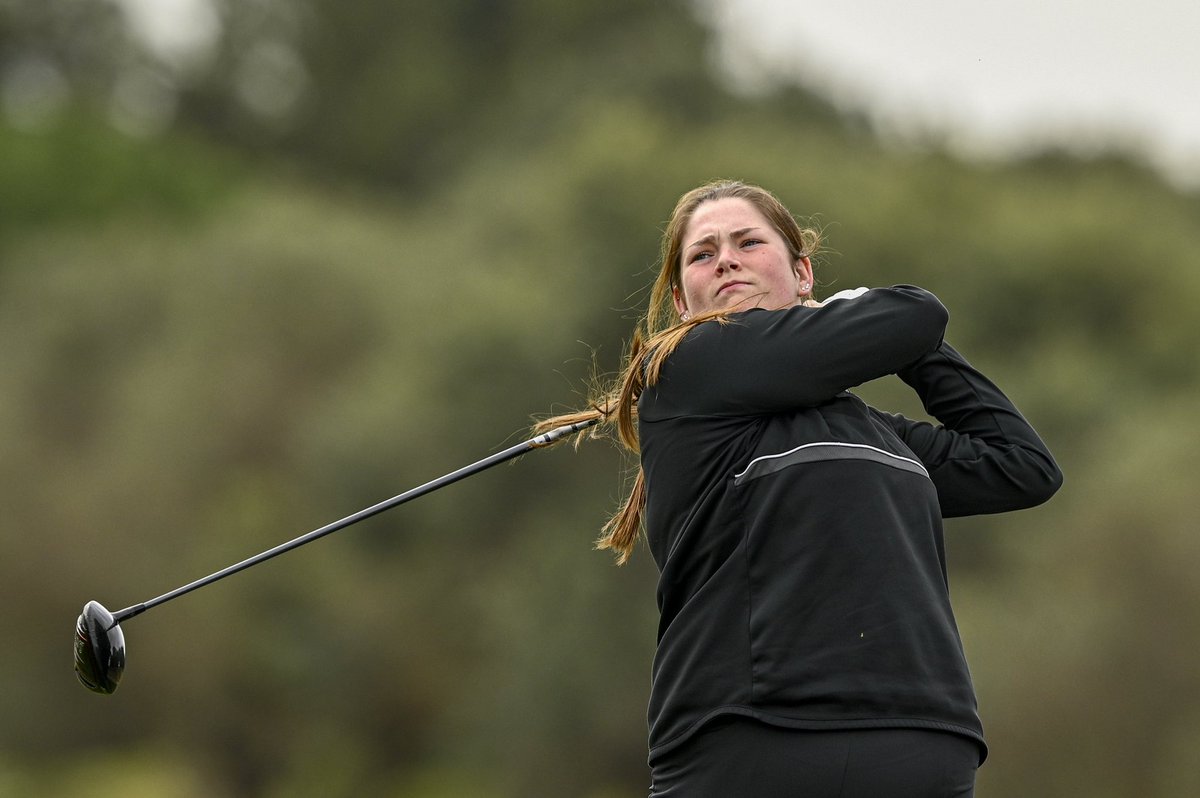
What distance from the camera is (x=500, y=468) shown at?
2639 cm

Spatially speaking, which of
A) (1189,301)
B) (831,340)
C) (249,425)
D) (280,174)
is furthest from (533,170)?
(831,340)

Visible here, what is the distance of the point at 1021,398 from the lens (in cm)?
2486

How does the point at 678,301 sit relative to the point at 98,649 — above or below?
above

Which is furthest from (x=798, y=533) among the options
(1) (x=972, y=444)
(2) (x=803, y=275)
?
(2) (x=803, y=275)

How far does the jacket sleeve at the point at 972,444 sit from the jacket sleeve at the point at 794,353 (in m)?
0.24

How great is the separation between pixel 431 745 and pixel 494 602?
3211 millimetres

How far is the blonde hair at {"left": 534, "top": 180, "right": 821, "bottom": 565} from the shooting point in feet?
11.9

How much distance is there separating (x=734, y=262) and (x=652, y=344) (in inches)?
11.9

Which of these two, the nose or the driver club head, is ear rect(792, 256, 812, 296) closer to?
the nose

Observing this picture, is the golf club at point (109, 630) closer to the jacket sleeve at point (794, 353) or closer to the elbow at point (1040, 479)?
the jacket sleeve at point (794, 353)

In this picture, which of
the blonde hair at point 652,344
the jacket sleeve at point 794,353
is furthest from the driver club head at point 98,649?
the jacket sleeve at point 794,353

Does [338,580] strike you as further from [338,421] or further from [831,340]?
[831,340]

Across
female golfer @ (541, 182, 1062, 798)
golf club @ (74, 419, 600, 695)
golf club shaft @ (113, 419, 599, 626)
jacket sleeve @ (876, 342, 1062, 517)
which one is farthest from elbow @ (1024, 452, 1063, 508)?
golf club @ (74, 419, 600, 695)

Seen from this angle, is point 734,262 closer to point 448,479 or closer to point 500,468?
point 448,479
